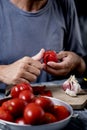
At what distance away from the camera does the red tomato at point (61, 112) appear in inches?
37.3

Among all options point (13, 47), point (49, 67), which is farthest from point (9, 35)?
point (49, 67)

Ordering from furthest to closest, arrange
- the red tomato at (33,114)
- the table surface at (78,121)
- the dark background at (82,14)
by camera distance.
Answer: the dark background at (82,14) → the table surface at (78,121) → the red tomato at (33,114)

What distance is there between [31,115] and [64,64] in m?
0.68

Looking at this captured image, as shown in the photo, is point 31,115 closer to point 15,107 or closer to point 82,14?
point 15,107

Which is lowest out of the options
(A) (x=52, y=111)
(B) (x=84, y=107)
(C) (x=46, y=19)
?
(B) (x=84, y=107)

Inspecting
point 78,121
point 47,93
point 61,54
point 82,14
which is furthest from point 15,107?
point 82,14

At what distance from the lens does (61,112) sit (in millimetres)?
971

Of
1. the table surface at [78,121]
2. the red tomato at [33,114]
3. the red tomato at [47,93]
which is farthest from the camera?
the red tomato at [47,93]

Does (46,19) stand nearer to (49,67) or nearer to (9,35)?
(9,35)

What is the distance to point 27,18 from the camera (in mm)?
1663

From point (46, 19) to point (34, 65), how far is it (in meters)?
0.41

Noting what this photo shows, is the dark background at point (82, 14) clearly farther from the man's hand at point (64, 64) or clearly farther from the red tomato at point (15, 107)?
the red tomato at point (15, 107)

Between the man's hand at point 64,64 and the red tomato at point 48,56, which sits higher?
the red tomato at point 48,56

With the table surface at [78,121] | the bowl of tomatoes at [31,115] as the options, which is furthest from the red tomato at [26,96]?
the table surface at [78,121]
